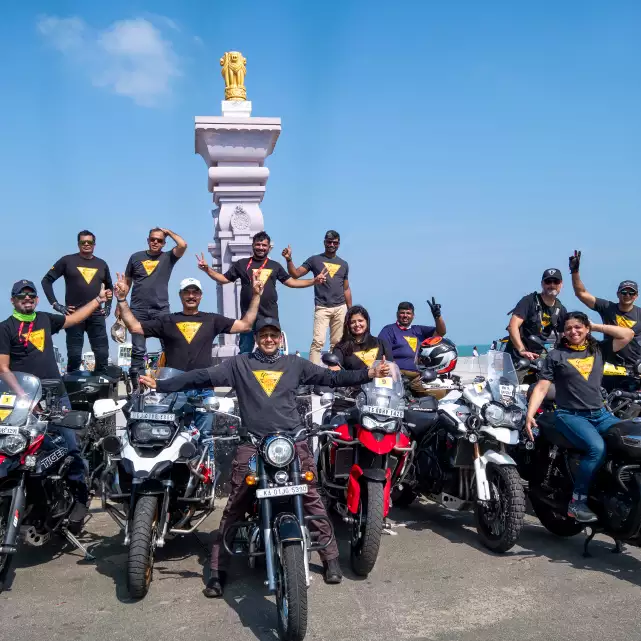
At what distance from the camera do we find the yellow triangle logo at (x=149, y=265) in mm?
8062

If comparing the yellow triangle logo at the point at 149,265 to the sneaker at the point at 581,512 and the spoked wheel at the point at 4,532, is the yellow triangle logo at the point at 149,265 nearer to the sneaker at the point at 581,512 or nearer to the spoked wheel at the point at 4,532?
the spoked wheel at the point at 4,532

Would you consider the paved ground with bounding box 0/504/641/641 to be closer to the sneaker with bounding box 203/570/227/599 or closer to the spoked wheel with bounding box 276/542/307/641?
the sneaker with bounding box 203/570/227/599

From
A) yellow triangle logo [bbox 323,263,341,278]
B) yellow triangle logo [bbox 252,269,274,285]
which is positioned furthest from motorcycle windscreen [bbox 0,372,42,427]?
yellow triangle logo [bbox 323,263,341,278]

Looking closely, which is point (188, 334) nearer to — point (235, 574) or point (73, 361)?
point (235, 574)

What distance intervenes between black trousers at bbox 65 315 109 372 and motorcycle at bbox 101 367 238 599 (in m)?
3.19

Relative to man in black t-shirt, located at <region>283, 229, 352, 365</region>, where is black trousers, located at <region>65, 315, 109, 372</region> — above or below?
below

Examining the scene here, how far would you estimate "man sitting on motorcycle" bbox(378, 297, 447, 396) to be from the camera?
291 inches

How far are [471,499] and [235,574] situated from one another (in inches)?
75.6

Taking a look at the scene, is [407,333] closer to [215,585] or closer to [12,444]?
[215,585]

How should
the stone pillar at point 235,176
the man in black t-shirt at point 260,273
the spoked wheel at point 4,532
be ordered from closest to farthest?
1. the spoked wheel at point 4,532
2. the man in black t-shirt at point 260,273
3. the stone pillar at point 235,176

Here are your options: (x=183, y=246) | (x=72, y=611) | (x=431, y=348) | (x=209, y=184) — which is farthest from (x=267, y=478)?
(x=209, y=184)

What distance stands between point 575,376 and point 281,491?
2.65 metres

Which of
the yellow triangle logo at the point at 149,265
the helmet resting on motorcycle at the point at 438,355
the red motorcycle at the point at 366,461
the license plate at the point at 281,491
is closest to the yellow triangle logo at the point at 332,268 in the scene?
the yellow triangle logo at the point at 149,265

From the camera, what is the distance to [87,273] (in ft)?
25.8
